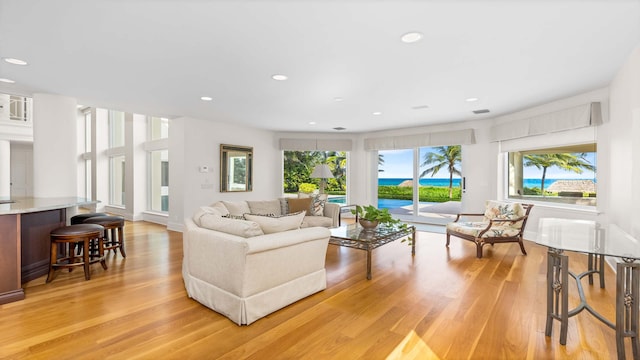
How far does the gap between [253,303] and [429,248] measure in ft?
10.8

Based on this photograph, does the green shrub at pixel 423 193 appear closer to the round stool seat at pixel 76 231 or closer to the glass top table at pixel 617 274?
the glass top table at pixel 617 274

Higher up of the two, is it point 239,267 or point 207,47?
point 207,47

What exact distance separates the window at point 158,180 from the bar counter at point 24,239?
3.24m

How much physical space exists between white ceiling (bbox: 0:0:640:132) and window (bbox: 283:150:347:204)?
3467 mm

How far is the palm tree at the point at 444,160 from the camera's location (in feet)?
22.1

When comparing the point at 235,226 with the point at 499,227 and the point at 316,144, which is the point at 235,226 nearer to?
the point at 499,227

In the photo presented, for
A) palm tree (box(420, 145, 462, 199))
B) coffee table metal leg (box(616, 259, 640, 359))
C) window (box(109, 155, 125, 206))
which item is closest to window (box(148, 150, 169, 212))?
window (box(109, 155, 125, 206))

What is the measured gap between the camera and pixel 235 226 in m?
2.53

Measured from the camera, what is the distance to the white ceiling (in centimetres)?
212

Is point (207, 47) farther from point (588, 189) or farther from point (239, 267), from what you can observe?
point (588, 189)

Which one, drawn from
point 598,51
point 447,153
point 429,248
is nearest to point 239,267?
point 429,248

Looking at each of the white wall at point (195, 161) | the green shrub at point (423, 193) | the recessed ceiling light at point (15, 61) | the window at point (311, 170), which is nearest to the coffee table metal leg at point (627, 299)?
the green shrub at point (423, 193)

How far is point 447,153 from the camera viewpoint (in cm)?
689

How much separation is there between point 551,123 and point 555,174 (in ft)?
3.19
